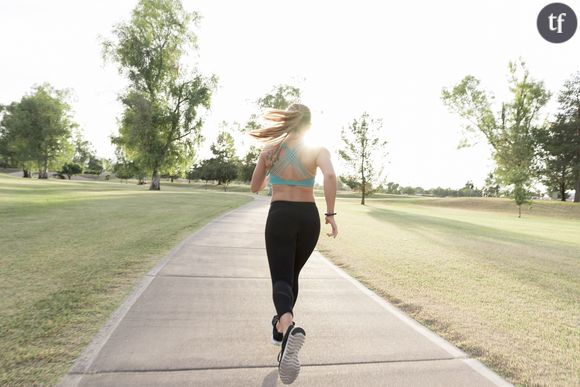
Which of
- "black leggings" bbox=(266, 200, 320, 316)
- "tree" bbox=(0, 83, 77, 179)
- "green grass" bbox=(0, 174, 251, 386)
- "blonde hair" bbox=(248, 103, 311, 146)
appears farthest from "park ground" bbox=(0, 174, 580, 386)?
"tree" bbox=(0, 83, 77, 179)

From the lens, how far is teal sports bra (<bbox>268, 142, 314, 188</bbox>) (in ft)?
10.1

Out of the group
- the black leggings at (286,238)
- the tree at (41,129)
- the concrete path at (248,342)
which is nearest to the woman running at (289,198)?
the black leggings at (286,238)

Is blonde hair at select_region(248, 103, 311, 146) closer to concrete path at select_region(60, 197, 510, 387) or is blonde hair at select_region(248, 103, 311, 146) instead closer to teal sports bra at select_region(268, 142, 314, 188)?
teal sports bra at select_region(268, 142, 314, 188)

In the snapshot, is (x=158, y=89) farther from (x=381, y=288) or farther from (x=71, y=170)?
(x=71, y=170)

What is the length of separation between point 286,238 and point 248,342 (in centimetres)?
114

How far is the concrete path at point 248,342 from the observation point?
2.72 metres

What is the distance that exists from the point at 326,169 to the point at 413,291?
3190 mm

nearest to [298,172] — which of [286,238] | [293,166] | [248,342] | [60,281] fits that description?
[293,166]

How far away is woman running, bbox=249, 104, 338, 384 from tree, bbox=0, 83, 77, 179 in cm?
6399

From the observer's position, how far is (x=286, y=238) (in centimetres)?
297

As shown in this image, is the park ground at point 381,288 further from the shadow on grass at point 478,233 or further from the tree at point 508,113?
the tree at point 508,113

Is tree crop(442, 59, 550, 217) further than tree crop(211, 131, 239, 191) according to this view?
No

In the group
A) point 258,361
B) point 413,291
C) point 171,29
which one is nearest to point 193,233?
point 413,291

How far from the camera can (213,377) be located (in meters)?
2.65
